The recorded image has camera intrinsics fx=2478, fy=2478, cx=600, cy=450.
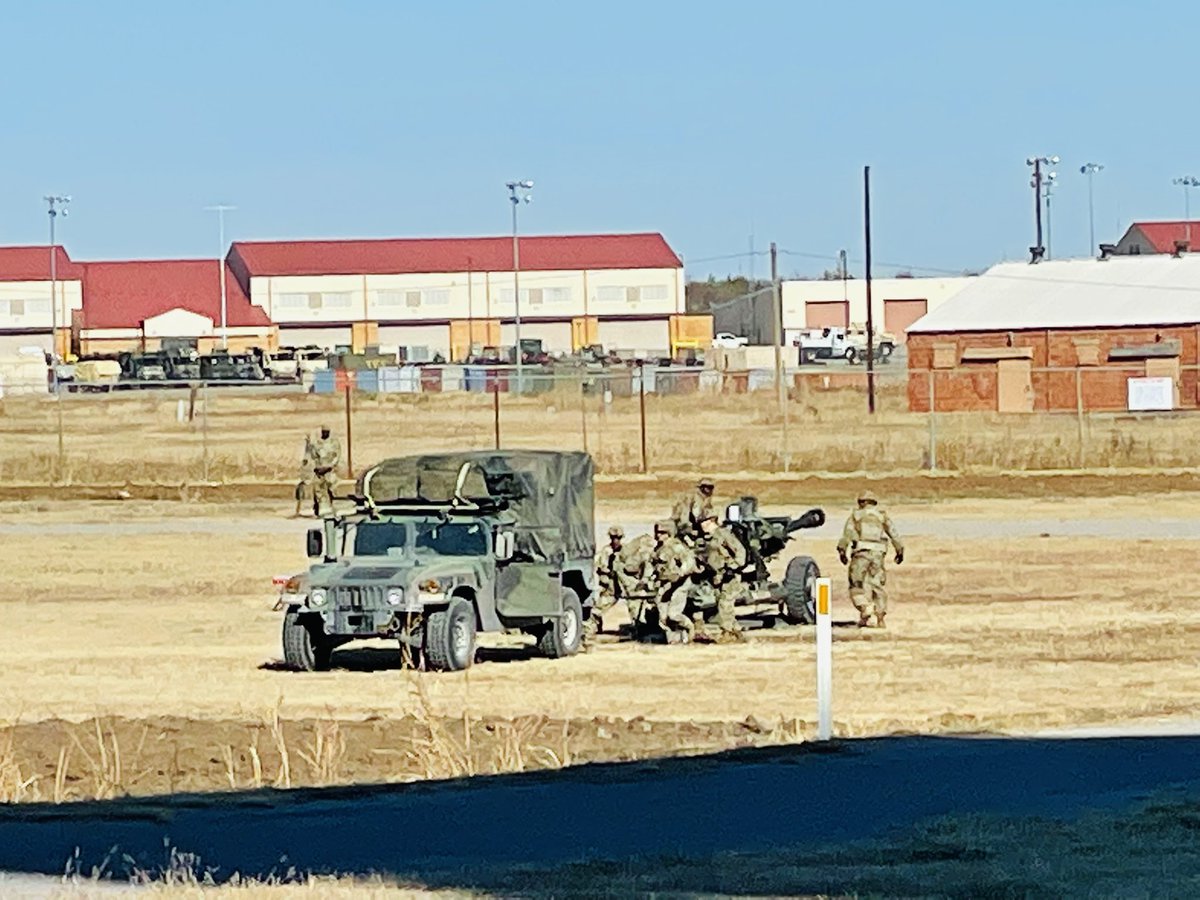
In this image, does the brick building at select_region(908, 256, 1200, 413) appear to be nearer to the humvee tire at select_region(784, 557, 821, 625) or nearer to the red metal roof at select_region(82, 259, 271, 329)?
the humvee tire at select_region(784, 557, 821, 625)

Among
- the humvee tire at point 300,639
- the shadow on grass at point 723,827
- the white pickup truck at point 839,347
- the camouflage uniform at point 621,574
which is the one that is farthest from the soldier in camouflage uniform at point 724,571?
the white pickup truck at point 839,347

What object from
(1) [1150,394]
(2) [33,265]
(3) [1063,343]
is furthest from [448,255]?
(1) [1150,394]

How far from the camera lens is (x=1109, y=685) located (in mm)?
19359

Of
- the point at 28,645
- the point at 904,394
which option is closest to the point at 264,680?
the point at 28,645

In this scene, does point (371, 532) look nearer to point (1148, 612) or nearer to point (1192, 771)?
point (1148, 612)

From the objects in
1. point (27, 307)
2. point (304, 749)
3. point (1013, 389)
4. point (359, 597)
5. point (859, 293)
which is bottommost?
point (304, 749)

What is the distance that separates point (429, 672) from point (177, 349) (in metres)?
93.5

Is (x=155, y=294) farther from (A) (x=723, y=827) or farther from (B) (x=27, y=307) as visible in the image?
(A) (x=723, y=827)

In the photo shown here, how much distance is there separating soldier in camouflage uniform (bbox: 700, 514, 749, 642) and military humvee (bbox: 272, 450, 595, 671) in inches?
46.4

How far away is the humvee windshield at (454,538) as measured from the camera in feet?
73.0

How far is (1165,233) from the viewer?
135 metres

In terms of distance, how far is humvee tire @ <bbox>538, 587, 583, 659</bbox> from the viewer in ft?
74.7

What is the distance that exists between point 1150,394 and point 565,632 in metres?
45.3

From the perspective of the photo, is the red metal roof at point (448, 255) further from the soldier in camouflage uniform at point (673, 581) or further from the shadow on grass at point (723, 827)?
the shadow on grass at point (723, 827)
